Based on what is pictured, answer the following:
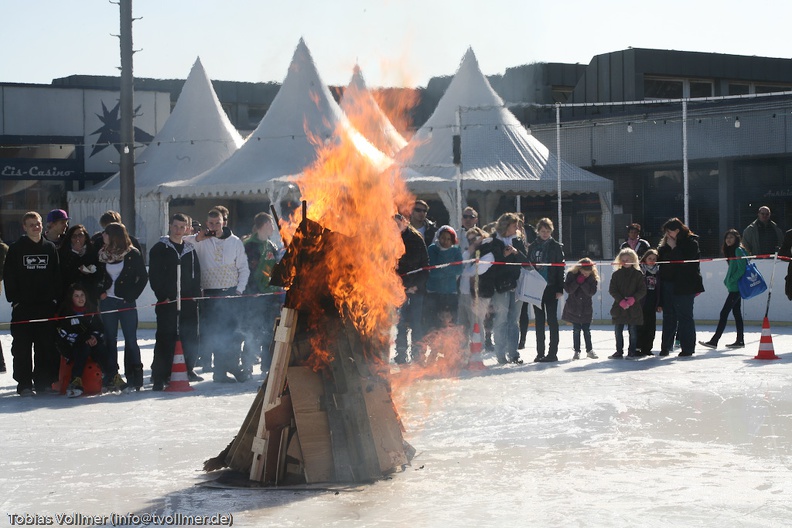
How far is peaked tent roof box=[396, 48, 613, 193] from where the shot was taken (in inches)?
1033

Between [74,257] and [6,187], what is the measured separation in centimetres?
2003

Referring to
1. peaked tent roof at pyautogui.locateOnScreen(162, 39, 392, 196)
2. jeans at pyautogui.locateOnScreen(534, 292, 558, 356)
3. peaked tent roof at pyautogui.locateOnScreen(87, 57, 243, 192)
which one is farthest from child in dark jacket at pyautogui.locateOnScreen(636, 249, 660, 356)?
peaked tent roof at pyautogui.locateOnScreen(87, 57, 243, 192)

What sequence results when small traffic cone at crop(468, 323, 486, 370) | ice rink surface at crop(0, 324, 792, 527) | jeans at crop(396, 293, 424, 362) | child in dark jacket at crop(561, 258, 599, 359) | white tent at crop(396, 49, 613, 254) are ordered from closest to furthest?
ice rink surface at crop(0, 324, 792, 527) → small traffic cone at crop(468, 323, 486, 370) → jeans at crop(396, 293, 424, 362) → child in dark jacket at crop(561, 258, 599, 359) → white tent at crop(396, 49, 613, 254)

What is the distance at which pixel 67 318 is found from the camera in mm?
11992

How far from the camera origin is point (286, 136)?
2670cm

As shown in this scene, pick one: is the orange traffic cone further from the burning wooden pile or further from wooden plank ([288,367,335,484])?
wooden plank ([288,367,335,484])

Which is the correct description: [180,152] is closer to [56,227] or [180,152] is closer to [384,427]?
[56,227]

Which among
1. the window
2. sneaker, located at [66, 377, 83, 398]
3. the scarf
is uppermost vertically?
the window

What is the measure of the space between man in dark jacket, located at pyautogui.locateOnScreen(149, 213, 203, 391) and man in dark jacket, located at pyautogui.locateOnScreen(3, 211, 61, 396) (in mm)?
1041

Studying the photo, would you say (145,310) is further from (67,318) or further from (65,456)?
(65,456)

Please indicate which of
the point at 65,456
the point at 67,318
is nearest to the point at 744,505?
the point at 65,456

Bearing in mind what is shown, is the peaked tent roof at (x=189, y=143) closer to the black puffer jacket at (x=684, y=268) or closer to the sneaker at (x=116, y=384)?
the black puffer jacket at (x=684, y=268)

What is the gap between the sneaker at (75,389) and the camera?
39.0ft

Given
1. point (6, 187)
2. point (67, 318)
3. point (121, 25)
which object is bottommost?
point (67, 318)
